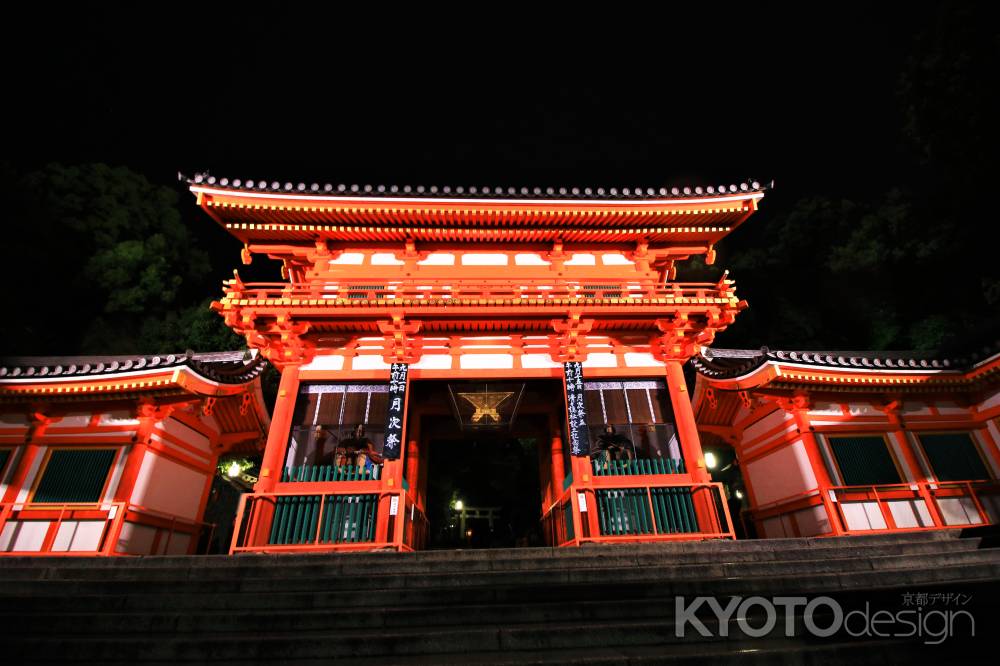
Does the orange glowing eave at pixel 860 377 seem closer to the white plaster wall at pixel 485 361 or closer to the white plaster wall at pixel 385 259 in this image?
the white plaster wall at pixel 485 361

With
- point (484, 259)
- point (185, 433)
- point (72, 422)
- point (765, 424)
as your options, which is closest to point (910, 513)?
point (765, 424)

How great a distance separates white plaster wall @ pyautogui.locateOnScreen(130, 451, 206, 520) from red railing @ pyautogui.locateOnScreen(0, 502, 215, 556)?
490mm

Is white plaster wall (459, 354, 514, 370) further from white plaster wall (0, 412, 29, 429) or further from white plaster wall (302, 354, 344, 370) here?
white plaster wall (0, 412, 29, 429)

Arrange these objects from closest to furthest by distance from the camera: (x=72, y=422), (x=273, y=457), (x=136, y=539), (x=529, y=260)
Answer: (x=273, y=457)
(x=136, y=539)
(x=72, y=422)
(x=529, y=260)

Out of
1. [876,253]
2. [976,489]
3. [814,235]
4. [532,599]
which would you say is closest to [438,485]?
[532,599]

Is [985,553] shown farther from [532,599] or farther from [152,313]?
[152,313]

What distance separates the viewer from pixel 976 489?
1168 centimetres

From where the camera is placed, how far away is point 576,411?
9812 mm

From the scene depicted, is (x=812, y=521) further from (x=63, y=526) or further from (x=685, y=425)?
(x=63, y=526)

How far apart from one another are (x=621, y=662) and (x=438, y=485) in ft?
61.4

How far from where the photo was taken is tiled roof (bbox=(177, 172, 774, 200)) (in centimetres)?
1094

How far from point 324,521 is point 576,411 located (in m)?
5.48

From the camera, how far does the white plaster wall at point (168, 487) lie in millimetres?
10922

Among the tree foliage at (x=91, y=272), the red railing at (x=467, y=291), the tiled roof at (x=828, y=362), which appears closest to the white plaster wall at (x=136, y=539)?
the red railing at (x=467, y=291)
